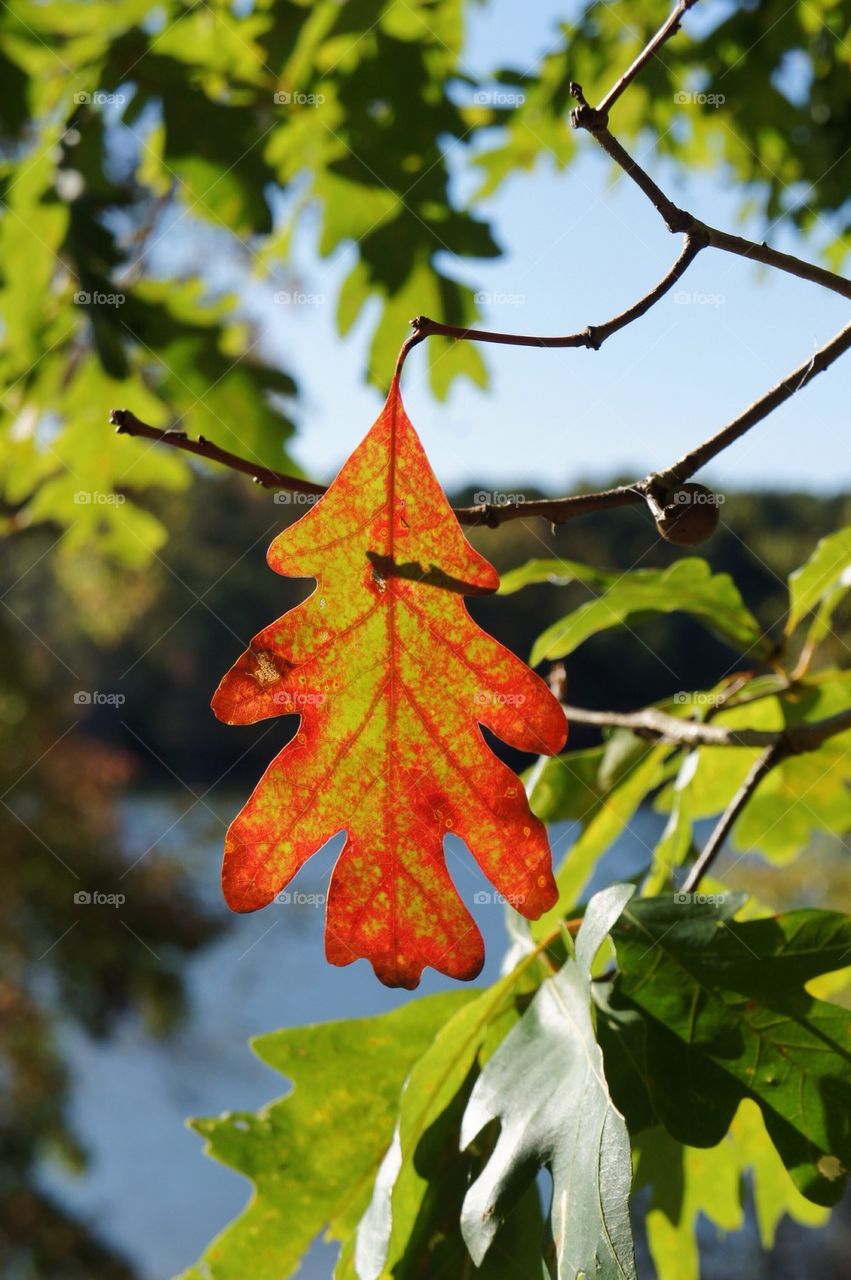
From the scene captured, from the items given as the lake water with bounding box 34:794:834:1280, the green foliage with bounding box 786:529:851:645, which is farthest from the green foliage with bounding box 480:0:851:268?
the lake water with bounding box 34:794:834:1280

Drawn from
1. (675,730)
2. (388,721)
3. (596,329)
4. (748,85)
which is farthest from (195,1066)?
(596,329)

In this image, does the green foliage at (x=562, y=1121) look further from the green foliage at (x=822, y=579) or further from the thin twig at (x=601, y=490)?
the green foliage at (x=822, y=579)

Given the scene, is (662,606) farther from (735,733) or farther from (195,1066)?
(195,1066)

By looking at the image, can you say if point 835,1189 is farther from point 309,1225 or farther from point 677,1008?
point 309,1225

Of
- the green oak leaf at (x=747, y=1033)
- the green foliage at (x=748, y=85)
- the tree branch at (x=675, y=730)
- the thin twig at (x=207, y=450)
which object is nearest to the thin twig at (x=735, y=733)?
the tree branch at (x=675, y=730)

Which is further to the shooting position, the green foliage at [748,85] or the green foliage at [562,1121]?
the green foliage at [748,85]

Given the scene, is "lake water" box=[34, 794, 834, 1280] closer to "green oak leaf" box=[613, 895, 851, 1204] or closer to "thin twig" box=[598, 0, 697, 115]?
"green oak leaf" box=[613, 895, 851, 1204]

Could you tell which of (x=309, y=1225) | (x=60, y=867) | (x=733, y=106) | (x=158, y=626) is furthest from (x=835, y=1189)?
(x=158, y=626)
